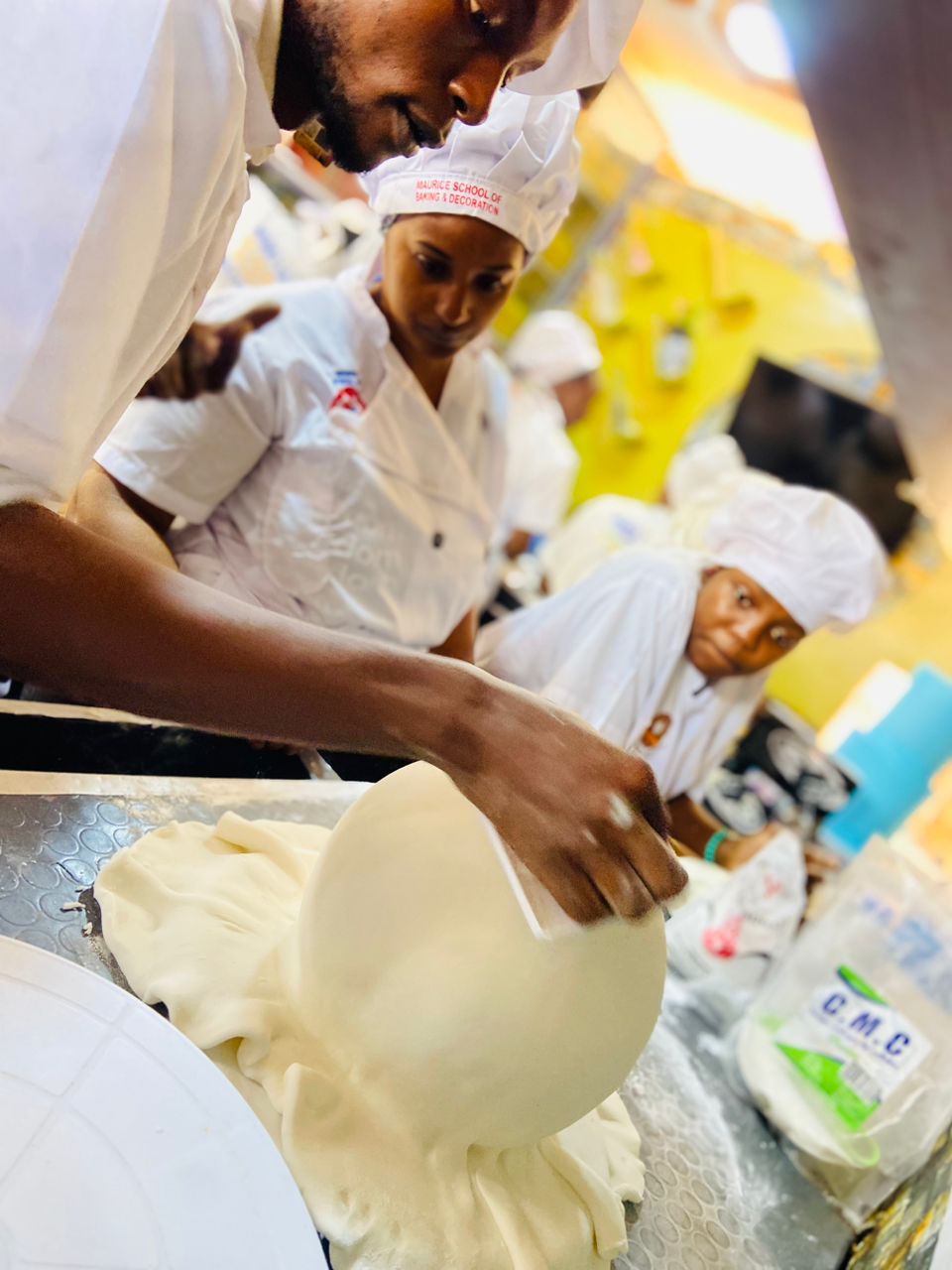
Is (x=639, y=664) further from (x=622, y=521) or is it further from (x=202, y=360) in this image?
(x=622, y=521)

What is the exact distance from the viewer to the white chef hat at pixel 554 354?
430 centimetres

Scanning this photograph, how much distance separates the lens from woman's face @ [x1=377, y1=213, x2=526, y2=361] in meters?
1.24

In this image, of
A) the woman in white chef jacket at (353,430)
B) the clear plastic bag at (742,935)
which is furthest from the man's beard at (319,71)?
the clear plastic bag at (742,935)

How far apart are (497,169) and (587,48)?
28cm

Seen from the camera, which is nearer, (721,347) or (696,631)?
(696,631)

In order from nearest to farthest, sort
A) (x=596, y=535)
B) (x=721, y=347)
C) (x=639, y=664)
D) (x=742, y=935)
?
(x=742, y=935), (x=639, y=664), (x=596, y=535), (x=721, y=347)

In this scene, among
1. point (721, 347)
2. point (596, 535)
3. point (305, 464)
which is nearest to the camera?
point (305, 464)

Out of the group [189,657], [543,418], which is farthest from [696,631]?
[543,418]

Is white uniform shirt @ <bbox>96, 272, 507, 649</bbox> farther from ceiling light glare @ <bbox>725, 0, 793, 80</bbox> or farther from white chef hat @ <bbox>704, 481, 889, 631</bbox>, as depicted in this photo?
ceiling light glare @ <bbox>725, 0, 793, 80</bbox>

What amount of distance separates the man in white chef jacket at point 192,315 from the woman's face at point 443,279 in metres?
0.41

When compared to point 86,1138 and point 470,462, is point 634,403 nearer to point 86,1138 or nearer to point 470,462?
point 470,462

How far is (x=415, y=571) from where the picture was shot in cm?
148

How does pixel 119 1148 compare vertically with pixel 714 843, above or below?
below

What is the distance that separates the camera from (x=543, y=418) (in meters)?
4.21
